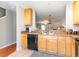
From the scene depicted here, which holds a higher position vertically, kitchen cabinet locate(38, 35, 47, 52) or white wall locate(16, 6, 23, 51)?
white wall locate(16, 6, 23, 51)

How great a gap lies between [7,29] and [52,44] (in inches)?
87.8

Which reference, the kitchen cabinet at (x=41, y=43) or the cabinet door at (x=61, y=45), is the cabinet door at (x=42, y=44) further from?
the cabinet door at (x=61, y=45)

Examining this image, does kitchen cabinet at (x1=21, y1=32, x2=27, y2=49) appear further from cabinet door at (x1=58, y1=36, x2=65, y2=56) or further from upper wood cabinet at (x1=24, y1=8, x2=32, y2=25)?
cabinet door at (x1=58, y1=36, x2=65, y2=56)

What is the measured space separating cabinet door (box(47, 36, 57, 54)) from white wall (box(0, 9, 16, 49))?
1.79m

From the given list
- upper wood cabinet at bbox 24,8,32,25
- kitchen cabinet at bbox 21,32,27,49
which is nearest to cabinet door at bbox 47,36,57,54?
kitchen cabinet at bbox 21,32,27,49

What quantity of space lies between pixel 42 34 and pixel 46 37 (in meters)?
0.27

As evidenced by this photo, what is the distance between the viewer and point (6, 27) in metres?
5.59

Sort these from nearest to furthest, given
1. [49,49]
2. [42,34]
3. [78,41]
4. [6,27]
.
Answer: [78,41], [49,49], [42,34], [6,27]

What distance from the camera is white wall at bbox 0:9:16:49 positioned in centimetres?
528

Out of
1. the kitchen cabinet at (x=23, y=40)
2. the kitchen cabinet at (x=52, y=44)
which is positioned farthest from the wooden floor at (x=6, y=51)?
the kitchen cabinet at (x=52, y=44)

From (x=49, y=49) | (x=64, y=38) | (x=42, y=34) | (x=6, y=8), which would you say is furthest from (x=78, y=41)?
(x=6, y=8)

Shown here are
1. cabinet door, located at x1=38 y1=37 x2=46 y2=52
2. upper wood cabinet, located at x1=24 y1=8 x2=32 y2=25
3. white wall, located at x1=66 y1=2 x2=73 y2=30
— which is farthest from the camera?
upper wood cabinet, located at x1=24 y1=8 x2=32 y2=25

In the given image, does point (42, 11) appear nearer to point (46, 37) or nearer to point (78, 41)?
point (46, 37)

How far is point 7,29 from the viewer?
18.5ft
